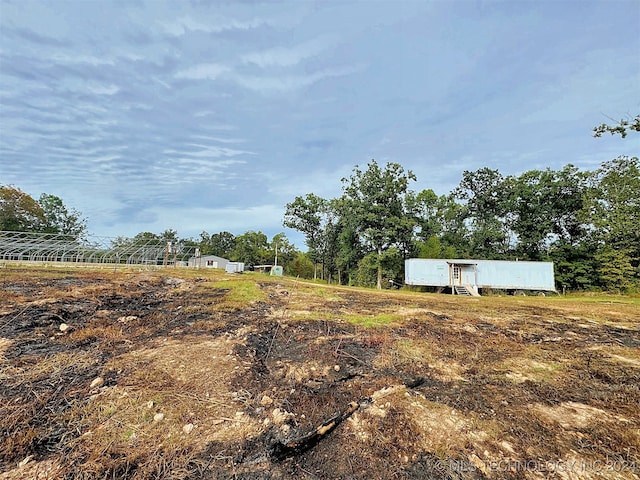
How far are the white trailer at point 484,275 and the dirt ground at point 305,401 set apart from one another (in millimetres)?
16135

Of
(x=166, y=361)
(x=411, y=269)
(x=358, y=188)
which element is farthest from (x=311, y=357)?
(x=358, y=188)

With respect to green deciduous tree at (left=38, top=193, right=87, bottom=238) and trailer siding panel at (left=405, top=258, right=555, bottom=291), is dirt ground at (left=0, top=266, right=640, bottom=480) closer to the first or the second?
trailer siding panel at (left=405, top=258, right=555, bottom=291)

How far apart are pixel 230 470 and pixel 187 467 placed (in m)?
0.33

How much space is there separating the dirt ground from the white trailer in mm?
16135

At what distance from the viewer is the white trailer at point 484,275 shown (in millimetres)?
21625

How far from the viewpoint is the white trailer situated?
70.9 feet

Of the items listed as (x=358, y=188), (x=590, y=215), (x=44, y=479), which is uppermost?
(x=358, y=188)

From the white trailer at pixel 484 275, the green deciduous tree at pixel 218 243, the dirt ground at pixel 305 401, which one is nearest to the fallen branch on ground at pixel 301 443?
the dirt ground at pixel 305 401

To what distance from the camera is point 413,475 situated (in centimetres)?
215

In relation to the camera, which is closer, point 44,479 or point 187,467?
point 44,479

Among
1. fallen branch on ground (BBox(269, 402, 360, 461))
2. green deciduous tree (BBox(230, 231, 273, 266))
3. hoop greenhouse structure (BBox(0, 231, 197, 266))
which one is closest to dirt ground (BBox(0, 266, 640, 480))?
fallen branch on ground (BBox(269, 402, 360, 461))

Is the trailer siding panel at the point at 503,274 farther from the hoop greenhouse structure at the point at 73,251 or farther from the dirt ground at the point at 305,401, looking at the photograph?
the hoop greenhouse structure at the point at 73,251

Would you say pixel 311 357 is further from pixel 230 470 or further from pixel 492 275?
pixel 492 275

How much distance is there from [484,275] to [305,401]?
2264cm
